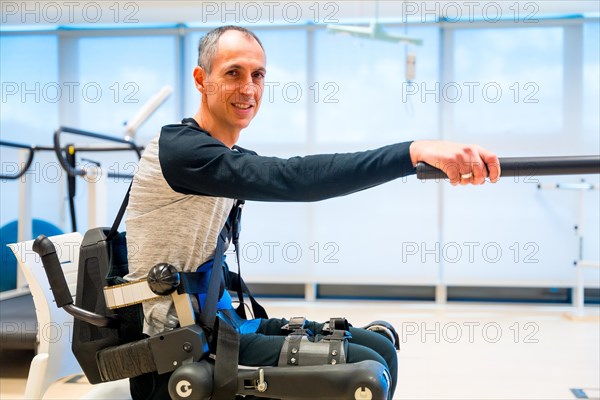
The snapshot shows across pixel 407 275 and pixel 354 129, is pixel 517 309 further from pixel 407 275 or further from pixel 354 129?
pixel 354 129

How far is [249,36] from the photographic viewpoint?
129cm

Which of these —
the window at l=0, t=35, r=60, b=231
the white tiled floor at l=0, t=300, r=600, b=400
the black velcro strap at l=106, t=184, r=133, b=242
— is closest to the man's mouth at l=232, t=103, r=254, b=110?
the black velcro strap at l=106, t=184, r=133, b=242

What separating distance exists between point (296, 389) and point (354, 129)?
13.4 feet

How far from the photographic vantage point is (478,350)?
3365 millimetres

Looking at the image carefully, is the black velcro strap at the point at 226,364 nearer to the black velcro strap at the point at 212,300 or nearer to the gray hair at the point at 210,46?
the black velcro strap at the point at 212,300

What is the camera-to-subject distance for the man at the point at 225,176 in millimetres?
993

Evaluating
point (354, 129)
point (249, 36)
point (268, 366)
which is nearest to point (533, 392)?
point (268, 366)

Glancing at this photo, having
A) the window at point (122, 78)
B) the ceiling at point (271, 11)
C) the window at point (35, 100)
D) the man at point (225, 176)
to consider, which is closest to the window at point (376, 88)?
the ceiling at point (271, 11)

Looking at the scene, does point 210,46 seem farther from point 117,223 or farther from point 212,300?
point 212,300

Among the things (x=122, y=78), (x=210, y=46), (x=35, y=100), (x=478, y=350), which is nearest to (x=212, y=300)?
(x=210, y=46)

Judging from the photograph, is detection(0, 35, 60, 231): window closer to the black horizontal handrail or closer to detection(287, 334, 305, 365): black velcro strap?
detection(287, 334, 305, 365): black velcro strap

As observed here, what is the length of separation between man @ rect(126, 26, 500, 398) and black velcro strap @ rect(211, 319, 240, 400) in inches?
3.3

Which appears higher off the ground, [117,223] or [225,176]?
[225,176]

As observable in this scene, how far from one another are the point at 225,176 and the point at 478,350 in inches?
110
